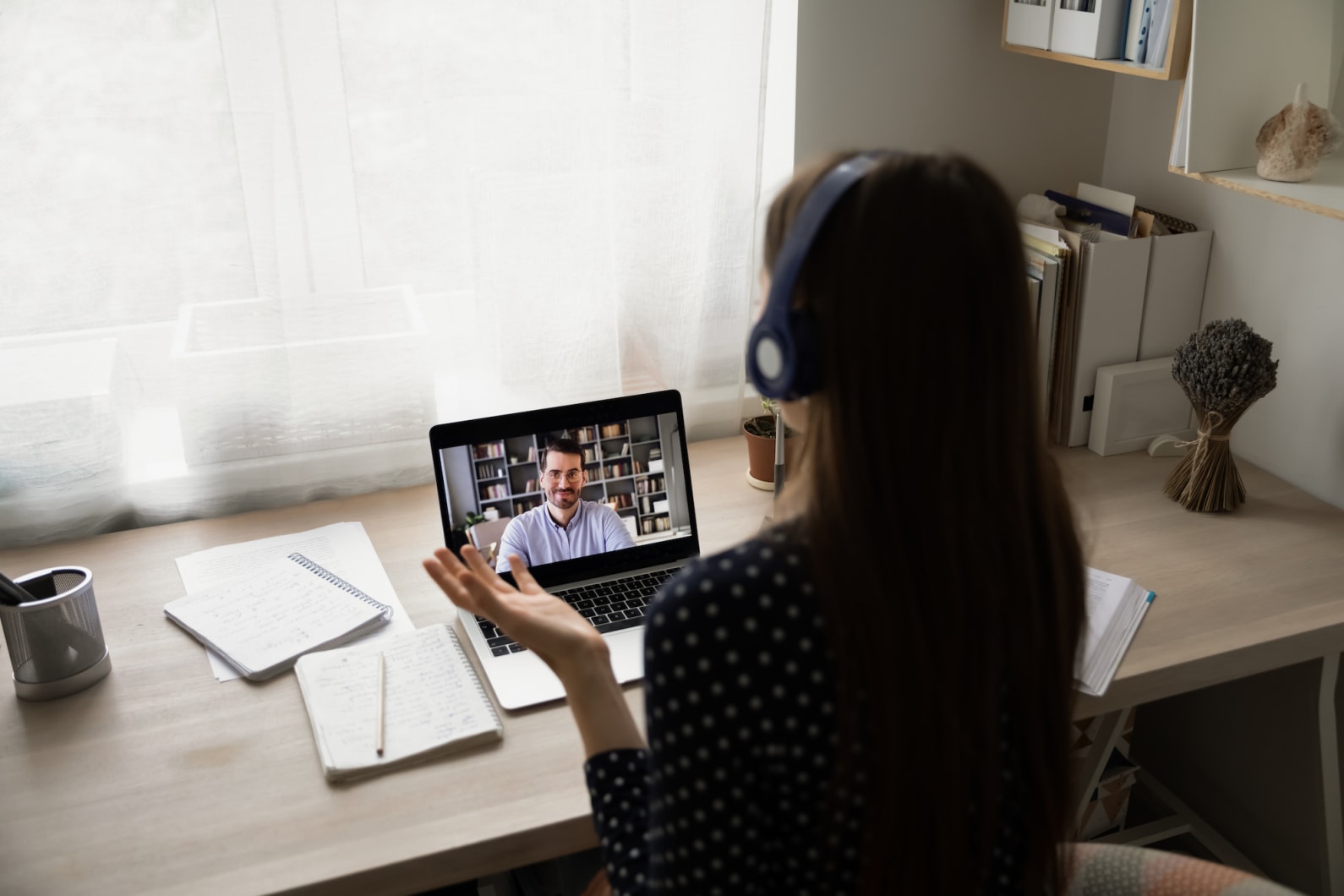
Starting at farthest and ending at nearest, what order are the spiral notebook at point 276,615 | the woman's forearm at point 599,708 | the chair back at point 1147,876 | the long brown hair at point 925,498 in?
the spiral notebook at point 276,615 < the chair back at point 1147,876 < the woman's forearm at point 599,708 < the long brown hair at point 925,498

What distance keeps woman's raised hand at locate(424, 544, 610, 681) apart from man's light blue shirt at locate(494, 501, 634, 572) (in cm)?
32

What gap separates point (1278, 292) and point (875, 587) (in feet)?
4.00

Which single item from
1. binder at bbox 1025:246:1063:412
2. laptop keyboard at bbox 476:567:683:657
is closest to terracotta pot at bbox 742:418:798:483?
laptop keyboard at bbox 476:567:683:657

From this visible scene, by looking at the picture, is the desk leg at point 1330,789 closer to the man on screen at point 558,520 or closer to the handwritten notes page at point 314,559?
the man on screen at point 558,520

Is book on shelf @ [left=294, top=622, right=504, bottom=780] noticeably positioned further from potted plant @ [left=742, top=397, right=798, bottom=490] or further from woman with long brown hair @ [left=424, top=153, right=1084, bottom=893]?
potted plant @ [left=742, top=397, right=798, bottom=490]

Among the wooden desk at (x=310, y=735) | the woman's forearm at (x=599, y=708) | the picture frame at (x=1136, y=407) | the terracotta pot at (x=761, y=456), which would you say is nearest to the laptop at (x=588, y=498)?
the wooden desk at (x=310, y=735)

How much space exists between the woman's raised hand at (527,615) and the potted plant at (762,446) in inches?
26.1

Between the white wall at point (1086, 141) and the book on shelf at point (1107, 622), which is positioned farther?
the white wall at point (1086, 141)

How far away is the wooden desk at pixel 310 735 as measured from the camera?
103cm

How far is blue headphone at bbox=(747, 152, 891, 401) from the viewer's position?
2.34ft

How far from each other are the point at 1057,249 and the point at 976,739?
1091 mm

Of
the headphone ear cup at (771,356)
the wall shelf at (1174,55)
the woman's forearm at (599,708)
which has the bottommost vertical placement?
the woman's forearm at (599,708)

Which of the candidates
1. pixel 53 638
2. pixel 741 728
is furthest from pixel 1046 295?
pixel 53 638

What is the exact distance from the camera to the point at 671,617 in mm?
747
